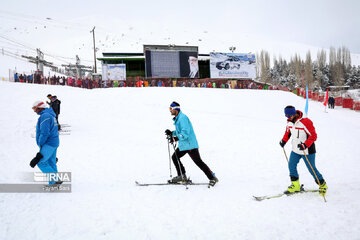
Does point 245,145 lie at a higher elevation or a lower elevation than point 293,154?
lower

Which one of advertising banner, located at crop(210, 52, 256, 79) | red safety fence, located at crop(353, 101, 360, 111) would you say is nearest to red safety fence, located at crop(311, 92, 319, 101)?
red safety fence, located at crop(353, 101, 360, 111)

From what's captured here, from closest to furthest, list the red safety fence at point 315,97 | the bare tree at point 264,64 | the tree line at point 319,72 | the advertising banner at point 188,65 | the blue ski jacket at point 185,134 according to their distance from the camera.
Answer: the blue ski jacket at point 185,134, the red safety fence at point 315,97, the advertising banner at point 188,65, the tree line at point 319,72, the bare tree at point 264,64

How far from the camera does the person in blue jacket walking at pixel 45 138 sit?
402 centimetres

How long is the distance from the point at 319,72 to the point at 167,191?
74.2m

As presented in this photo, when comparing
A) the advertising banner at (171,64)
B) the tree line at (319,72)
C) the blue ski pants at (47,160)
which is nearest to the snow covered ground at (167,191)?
the blue ski pants at (47,160)

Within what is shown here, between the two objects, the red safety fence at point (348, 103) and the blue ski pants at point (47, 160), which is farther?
the red safety fence at point (348, 103)

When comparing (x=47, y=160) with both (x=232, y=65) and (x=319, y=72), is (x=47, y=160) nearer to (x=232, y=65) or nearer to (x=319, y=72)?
(x=232, y=65)

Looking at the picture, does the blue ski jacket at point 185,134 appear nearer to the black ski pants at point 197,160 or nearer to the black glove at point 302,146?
the black ski pants at point 197,160

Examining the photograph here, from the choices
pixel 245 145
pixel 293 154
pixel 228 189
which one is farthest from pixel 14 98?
pixel 293 154

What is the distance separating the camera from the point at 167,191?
14.3 feet

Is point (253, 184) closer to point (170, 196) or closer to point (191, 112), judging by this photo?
point (170, 196)

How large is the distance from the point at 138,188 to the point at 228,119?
34.3ft

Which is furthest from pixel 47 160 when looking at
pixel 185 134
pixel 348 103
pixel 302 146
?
pixel 348 103

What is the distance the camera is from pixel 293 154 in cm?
412
